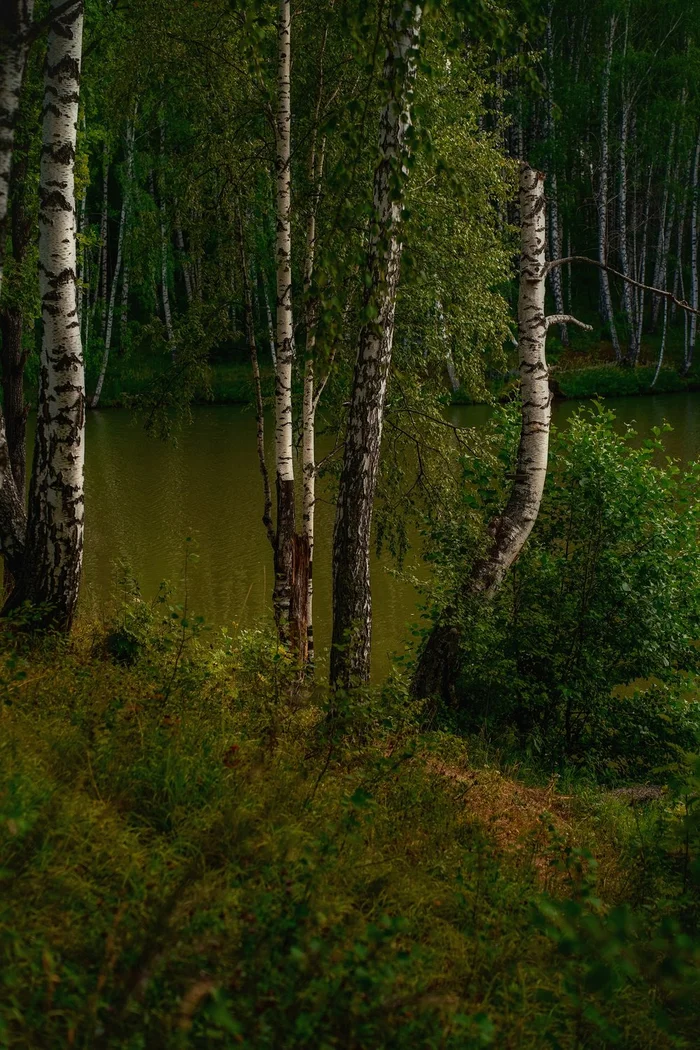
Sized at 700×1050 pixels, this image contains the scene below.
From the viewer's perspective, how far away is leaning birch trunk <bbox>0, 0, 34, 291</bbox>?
4.70m

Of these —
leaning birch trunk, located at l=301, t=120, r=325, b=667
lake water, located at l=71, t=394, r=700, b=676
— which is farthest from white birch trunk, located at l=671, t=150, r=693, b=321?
leaning birch trunk, located at l=301, t=120, r=325, b=667

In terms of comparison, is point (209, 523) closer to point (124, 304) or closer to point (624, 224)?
point (124, 304)

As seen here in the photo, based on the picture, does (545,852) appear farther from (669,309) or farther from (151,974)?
(669,309)

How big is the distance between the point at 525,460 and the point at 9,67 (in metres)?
5.59

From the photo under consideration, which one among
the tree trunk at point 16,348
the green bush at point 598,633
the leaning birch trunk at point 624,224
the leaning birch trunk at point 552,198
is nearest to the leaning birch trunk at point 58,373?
the green bush at point 598,633

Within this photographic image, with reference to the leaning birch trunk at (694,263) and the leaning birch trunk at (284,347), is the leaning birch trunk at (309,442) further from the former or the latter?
the leaning birch trunk at (694,263)

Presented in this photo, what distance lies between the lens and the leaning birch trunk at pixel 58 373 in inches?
248

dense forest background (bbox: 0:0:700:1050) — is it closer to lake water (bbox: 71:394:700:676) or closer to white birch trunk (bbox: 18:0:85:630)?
white birch trunk (bbox: 18:0:85:630)

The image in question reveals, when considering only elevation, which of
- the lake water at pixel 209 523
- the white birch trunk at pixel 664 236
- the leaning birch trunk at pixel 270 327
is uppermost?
the white birch trunk at pixel 664 236

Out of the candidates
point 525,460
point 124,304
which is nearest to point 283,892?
point 525,460

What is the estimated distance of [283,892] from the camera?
3166 millimetres

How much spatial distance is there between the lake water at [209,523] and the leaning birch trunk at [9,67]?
2.58m

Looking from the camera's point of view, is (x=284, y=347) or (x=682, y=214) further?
(x=682, y=214)

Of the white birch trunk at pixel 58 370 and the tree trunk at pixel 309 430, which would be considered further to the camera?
the tree trunk at pixel 309 430
